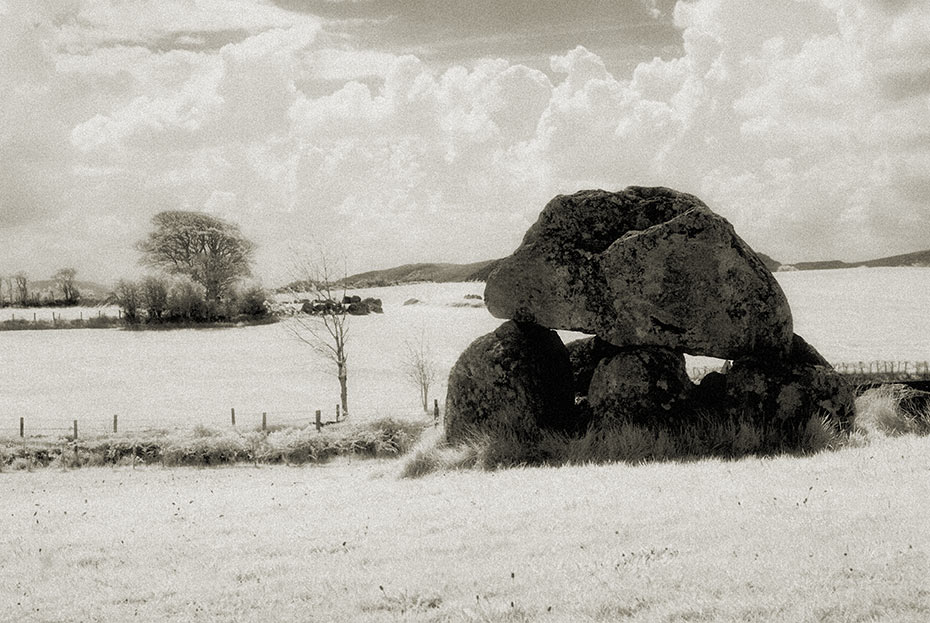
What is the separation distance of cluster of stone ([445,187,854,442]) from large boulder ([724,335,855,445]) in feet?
0.08

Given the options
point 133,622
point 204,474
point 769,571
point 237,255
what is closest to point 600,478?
point 769,571

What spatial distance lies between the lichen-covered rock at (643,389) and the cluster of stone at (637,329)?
0.02 meters

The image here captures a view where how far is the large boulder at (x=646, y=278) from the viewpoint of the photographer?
49.6ft

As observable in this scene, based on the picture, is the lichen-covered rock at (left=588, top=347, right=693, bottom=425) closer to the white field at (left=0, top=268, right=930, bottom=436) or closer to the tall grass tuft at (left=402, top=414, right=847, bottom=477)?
the tall grass tuft at (left=402, top=414, right=847, bottom=477)

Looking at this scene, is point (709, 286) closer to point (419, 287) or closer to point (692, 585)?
point (692, 585)

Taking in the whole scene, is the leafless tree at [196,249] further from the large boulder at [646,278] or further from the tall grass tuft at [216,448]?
the large boulder at [646,278]

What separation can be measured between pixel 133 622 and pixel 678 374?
1101cm

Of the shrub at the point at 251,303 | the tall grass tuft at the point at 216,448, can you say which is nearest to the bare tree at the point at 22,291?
the shrub at the point at 251,303

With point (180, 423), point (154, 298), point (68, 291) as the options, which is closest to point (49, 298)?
point (68, 291)

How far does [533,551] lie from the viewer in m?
8.59

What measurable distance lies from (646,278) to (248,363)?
36297mm

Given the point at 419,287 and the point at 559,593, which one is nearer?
the point at 559,593

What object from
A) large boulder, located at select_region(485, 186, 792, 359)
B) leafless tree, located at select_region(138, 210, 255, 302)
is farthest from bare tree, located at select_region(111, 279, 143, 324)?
large boulder, located at select_region(485, 186, 792, 359)

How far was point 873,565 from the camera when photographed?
6.91 metres
